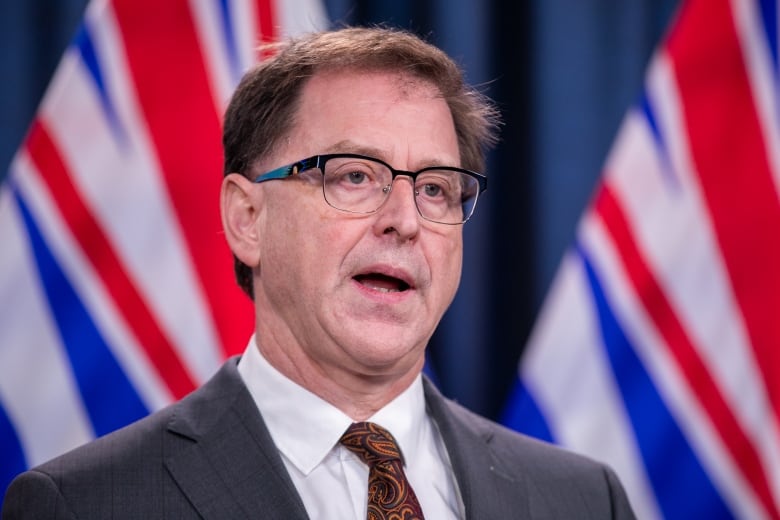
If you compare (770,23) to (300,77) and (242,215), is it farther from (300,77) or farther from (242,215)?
(242,215)

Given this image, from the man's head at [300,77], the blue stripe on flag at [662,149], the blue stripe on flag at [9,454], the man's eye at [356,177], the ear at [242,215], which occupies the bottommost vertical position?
the blue stripe on flag at [9,454]

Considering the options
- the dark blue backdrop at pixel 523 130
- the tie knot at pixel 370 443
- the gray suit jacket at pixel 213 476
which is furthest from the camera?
the dark blue backdrop at pixel 523 130

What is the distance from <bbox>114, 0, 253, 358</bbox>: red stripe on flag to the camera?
2301 millimetres

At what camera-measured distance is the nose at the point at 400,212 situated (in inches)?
62.1

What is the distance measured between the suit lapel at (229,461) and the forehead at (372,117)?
0.42 m

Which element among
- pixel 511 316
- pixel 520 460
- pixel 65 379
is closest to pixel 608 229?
pixel 511 316

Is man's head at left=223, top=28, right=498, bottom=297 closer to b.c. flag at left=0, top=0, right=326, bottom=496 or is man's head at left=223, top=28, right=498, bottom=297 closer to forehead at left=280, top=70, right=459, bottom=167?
forehead at left=280, top=70, right=459, bottom=167


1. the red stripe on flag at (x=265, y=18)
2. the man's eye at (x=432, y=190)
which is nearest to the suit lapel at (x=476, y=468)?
the man's eye at (x=432, y=190)

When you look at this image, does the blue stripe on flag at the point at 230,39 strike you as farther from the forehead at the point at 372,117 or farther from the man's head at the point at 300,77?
the forehead at the point at 372,117

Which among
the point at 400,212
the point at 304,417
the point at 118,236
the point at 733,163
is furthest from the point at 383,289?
the point at 733,163

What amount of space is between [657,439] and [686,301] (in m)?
0.33

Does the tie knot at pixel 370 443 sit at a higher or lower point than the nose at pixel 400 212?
lower

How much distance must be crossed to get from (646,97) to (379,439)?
126cm

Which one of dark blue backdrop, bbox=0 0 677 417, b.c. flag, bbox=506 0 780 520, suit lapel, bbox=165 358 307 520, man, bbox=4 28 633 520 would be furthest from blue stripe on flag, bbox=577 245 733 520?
suit lapel, bbox=165 358 307 520
